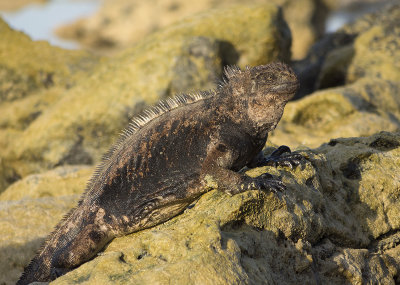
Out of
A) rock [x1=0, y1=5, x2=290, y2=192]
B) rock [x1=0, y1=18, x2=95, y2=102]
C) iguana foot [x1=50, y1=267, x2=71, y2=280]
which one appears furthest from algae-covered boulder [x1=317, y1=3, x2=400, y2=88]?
iguana foot [x1=50, y1=267, x2=71, y2=280]

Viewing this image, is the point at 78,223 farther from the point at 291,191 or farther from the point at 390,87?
the point at 390,87

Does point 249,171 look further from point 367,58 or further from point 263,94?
point 367,58

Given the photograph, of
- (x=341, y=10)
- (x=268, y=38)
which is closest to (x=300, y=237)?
(x=268, y=38)

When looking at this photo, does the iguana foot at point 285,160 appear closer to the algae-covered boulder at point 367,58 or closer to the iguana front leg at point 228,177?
the iguana front leg at point 228,177

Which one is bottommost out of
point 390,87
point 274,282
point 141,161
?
point 390,87

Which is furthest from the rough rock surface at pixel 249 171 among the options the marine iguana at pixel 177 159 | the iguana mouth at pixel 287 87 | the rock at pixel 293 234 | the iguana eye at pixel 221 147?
the iguana mouth at pixel 287 87

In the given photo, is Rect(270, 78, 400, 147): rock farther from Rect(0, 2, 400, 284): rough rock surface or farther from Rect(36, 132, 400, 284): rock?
Rect(36, 132, 400, 284): rock
